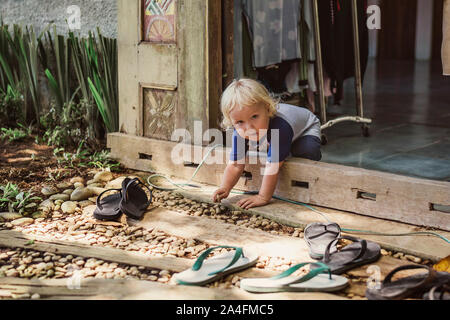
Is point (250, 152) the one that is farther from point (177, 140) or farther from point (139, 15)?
point (139, 15)

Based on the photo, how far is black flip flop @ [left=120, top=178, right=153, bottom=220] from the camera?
3.25 m

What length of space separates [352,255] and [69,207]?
67.1 inches

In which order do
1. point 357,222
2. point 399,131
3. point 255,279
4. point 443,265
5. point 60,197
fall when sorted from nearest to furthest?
1. point 255,279
2. point 443,265
3. point 357,222
4. point 60,197
5. point 399,131

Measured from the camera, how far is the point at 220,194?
348cm

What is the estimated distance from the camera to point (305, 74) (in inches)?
206

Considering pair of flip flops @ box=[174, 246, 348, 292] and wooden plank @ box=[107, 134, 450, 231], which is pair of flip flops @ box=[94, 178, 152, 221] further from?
pair of flip flops @ box=[174, 246, 348, 292]

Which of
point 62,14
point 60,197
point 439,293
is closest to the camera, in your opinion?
point 439,293

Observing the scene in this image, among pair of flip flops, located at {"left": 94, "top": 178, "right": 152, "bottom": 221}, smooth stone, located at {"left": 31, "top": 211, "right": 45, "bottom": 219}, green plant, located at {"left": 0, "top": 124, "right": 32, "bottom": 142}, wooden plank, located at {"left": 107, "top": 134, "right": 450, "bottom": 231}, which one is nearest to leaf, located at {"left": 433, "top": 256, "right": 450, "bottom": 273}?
wooden plank, located at {"left": 107, "top": 134, "right": 450, "bottom": 231}

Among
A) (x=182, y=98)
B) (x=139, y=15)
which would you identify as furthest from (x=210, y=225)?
(x=139, y=15)

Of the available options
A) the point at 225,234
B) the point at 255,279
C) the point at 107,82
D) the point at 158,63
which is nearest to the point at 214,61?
the point at 158,63

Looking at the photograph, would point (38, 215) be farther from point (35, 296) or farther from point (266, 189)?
point (266, 189)

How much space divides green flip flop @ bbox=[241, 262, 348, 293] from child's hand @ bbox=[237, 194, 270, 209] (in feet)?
3.15

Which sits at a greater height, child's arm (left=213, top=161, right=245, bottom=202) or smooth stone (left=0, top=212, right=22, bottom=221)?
child's arm (left=213, top=161, right=245, bottom=202)

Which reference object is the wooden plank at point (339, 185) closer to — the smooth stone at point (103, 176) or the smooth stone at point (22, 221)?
the smooth stone at point (103, 176)
